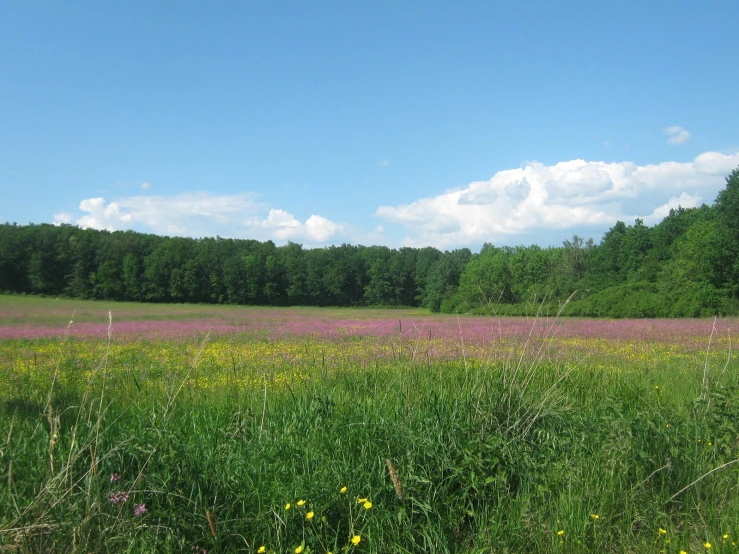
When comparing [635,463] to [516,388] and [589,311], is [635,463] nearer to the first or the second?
[516,388]

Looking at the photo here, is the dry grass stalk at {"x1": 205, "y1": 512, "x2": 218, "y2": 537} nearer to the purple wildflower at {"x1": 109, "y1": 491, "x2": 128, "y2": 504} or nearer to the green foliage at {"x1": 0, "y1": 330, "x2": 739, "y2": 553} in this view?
the green foliage at {"x1": 0, "y1": 330, "x2": 739, "y2": 553}

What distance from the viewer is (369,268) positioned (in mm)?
84875

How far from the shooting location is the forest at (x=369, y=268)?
39.0 metres

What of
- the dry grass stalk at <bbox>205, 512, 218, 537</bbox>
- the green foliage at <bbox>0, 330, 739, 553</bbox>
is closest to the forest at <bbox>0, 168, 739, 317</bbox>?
the green foliage at <bbox>0, 330, 739, 553</bbox>

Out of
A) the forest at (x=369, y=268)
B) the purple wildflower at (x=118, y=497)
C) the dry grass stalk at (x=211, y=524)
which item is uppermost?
the forest at (x=369, y=268)

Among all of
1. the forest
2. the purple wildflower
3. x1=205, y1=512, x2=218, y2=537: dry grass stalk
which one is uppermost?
the forest

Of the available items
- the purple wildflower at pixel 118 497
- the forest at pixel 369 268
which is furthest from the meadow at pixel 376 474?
the forest at pixel 369 268

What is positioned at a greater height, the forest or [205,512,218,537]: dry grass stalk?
the forest

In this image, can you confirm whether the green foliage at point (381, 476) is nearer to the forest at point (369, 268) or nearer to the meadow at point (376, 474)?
the meadow at point (376, 474)

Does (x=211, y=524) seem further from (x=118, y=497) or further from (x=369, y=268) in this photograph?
(x=369, y=268)

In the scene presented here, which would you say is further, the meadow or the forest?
the forest

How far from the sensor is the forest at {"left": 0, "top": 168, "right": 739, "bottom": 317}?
39000 millimetres

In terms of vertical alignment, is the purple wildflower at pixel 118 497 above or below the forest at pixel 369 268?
below

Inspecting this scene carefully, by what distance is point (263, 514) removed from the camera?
10.3 ft
